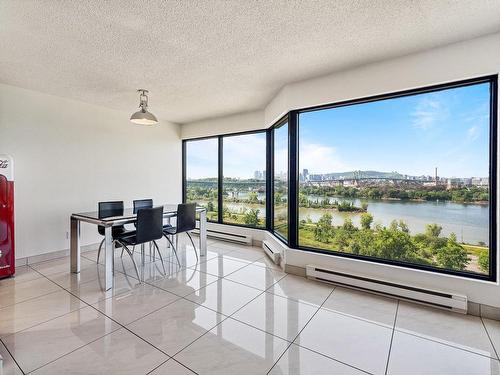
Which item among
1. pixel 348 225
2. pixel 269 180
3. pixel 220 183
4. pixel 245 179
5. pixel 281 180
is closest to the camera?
pixel 348 225

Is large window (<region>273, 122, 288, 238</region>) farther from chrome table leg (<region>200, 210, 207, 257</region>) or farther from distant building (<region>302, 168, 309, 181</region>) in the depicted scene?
chrome table leg (<region>200, 210, 207, 257</region>)

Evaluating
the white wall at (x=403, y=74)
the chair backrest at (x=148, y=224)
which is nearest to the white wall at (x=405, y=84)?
the white wall at (x=403, y=74)

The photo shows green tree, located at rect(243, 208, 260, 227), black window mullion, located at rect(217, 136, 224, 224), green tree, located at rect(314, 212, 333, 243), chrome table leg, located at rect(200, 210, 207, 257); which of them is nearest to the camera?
green tree, located at rect(314, 212, 333, 243)

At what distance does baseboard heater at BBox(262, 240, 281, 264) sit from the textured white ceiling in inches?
98.7

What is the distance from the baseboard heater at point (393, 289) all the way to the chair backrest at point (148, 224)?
215 centimetres

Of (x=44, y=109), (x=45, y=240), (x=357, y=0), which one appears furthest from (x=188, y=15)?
(x=45, y=240)

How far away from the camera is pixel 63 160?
389 centimetres

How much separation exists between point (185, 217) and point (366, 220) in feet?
8.79

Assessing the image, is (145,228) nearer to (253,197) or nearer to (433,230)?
(253,197)

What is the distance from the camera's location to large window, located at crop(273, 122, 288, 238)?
3.80m

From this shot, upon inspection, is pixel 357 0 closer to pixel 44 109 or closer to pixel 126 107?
pixel 126 107

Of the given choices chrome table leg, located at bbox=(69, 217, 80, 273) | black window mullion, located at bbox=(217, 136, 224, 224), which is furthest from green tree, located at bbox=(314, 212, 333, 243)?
chrome table leg, located at bbox=(69, 217, 80, 273)

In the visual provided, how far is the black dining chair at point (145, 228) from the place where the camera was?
3133 mm

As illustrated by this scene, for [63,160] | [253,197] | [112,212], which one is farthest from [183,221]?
[63,160]
